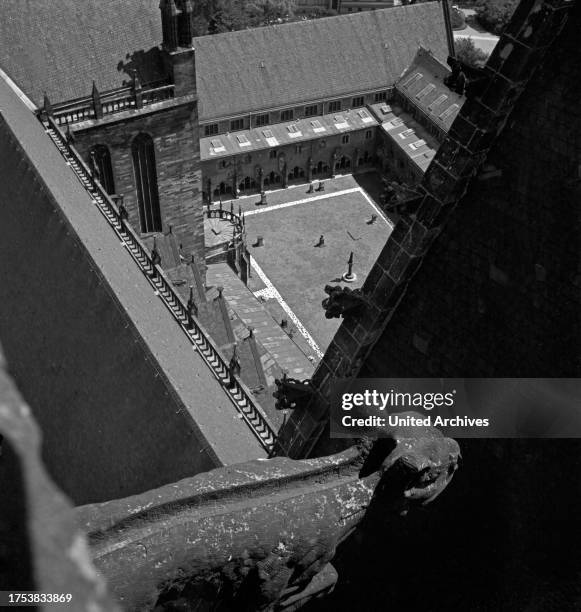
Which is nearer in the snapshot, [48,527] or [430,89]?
[48,527]

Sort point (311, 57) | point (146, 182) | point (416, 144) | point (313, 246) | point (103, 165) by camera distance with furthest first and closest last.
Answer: point (311, 57) < point (416, 144) < point (313, 246) < point (146, 182) < point (103, 165)

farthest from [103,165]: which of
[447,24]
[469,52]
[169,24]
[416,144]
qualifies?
[469,52]

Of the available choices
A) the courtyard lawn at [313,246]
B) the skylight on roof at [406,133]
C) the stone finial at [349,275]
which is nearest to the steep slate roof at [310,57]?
the skylight on roof at [406,133]

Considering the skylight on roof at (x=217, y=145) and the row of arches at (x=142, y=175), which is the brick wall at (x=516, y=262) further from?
the skylight on roof at (x=217, y=145)

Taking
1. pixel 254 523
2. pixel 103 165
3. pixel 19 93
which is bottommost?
pixel 103 165

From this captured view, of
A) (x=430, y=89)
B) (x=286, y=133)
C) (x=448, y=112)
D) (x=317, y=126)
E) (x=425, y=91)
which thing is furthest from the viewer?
(x=317, y=126)

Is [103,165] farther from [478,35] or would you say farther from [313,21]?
[478,35]

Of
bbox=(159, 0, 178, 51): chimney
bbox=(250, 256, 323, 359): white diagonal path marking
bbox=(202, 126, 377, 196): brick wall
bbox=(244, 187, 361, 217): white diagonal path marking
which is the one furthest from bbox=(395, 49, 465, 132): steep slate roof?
bbox=(159, 0, 178, 51): chimney

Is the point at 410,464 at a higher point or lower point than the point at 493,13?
higher

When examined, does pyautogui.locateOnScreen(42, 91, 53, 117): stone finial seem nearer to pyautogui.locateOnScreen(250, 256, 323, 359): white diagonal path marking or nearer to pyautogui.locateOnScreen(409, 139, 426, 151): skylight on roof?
pyautogui.locateOnScreen(250, 256, 323, 359): white diagonal path marking
